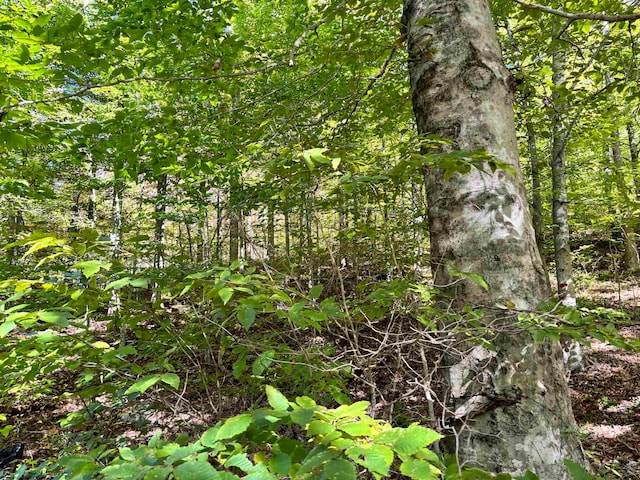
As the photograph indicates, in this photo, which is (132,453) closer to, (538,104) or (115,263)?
(115,263)

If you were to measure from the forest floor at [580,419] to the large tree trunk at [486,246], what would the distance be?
2.60m

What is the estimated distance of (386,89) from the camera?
11.2ft

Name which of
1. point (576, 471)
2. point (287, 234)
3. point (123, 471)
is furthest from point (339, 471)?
point (287, 234)

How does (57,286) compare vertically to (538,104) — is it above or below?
below

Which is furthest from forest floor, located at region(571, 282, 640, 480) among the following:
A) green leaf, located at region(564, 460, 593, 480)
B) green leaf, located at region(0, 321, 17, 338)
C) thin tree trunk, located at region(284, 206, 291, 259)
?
green leaf, located at region(0, 321, 17, 338)

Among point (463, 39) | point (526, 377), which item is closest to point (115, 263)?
point (526, 377)

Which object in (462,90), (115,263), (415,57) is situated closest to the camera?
(115,263)

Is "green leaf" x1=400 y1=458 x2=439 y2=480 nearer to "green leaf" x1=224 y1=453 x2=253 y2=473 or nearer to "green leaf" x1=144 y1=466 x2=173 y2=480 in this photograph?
"green leaf" x1=224 y1=453 x2=253 y2=473

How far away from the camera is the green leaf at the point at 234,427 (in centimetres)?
84

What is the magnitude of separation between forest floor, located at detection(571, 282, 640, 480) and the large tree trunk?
2137 millimetres

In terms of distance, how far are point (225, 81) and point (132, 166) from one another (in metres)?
1.03

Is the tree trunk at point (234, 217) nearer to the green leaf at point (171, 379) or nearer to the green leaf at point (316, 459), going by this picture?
the green leaf at point (171, 379)

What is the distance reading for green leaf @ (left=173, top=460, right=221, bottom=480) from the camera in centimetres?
74

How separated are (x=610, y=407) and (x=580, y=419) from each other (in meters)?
0.61
